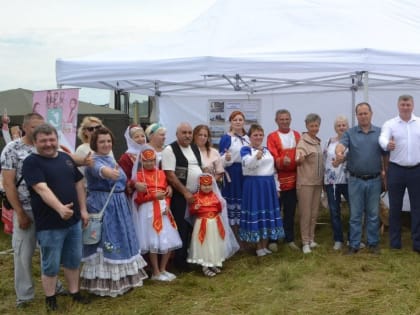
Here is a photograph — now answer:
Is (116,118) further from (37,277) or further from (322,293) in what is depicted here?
(322,293)

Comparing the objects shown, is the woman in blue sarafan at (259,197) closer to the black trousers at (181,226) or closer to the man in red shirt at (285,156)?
the man in red shirt at (285,156)

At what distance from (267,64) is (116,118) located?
19.1 ft

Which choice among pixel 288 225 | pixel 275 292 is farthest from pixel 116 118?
pixel 275 292

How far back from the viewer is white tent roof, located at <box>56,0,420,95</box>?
4.49 meters

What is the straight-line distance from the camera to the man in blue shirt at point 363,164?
4434 millimetres

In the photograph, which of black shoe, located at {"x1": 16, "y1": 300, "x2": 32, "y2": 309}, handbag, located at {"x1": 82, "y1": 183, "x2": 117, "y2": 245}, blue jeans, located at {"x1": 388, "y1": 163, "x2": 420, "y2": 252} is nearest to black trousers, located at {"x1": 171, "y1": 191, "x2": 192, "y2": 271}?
handbag, located at {"x1": 82, "y1": 183, "x2": 117, "y2": 245}

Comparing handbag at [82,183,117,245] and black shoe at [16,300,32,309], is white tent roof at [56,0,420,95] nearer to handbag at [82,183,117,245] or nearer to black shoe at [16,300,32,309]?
handbag at [82,183,117,245]

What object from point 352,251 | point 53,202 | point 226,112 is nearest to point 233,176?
point 352,251

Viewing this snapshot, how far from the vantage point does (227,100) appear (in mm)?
7605

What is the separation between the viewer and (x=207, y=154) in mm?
4324

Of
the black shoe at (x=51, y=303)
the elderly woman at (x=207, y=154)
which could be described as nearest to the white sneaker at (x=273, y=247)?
the elderly woman at (x=207, y=154)

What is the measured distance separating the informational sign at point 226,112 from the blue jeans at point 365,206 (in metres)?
3.20

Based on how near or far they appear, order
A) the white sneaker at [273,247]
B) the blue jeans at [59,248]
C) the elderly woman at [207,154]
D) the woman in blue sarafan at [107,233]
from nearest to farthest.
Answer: the blue jeans at [59,248] → the woman in blue sarafan at [107,233] → the elderly woman at [207,154] → the white sneaker at [273,247]

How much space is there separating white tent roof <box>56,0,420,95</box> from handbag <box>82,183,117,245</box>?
1.80 metres
